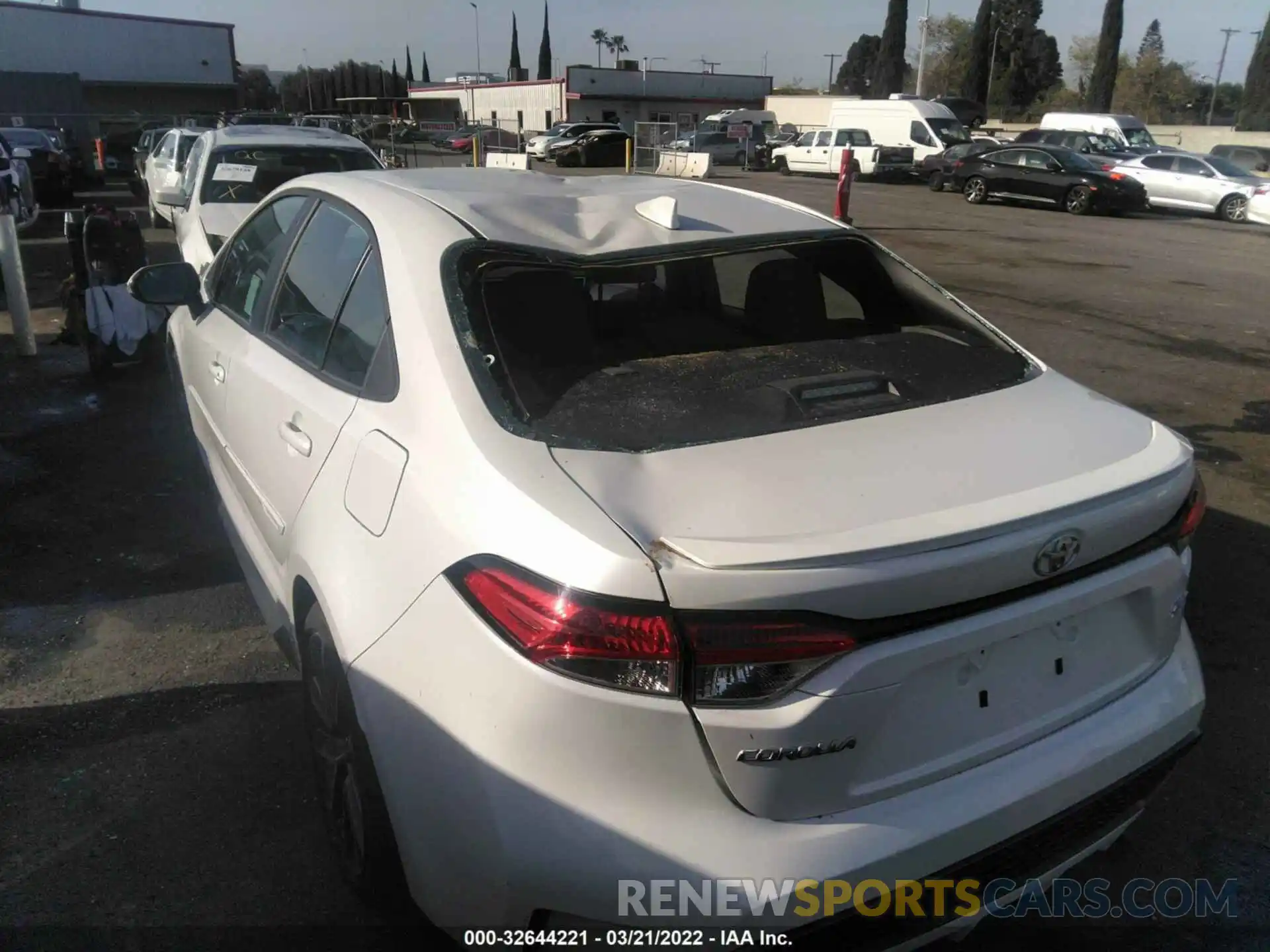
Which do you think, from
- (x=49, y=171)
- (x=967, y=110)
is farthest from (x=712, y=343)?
(x=967, y=110)

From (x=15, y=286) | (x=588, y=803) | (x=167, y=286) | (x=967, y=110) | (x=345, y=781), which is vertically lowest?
(x=345, y=781)

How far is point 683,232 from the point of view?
285cm

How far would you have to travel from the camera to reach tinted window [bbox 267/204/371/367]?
2867mm

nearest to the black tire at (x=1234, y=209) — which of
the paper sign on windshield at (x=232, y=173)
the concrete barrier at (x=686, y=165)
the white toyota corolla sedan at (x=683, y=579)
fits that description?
the concrete barrier at (x=686, y=165)

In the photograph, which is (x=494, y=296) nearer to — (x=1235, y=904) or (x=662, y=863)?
(x=662, y=863)

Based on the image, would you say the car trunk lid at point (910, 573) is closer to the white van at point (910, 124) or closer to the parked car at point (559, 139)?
the white van at point (910, 124)

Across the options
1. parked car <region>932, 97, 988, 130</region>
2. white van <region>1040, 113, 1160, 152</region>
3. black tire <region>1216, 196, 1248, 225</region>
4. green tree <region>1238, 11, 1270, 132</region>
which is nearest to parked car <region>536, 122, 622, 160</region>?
parked car <region>932, 97, 988, 130</region>

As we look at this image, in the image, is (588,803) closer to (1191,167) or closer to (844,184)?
(844,184)

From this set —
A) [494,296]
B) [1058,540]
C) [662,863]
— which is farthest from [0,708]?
[1058,540]

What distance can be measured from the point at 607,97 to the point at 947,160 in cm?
4215

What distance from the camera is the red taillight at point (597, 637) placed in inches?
66.6

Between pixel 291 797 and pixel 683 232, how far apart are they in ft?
6.56

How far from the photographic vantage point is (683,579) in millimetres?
1685

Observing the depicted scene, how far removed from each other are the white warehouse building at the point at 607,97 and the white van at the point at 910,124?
25409mm
